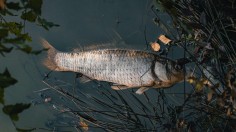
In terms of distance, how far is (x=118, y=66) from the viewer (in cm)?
196

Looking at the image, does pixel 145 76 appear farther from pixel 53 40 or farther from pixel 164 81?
pixel 53 40

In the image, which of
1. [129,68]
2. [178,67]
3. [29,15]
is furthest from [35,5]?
[129,68]

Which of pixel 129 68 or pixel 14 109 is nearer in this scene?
pixel 14 109

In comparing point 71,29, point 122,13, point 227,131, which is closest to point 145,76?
point 227,131

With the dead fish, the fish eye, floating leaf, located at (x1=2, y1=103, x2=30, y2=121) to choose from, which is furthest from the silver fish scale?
floating leaf, located at (x1=2, y1=103, x2=30, y2=121)

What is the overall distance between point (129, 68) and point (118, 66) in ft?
0.21

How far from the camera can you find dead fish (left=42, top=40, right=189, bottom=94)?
182 centimetres

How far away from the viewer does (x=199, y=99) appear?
1.49m

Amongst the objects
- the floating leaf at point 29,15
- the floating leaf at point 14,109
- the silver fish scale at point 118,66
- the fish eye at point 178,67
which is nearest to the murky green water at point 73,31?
the silver fish scale at point 118,66

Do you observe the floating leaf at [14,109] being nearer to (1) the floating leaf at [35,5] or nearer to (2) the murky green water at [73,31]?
(1) the floating leaf at [35,5]

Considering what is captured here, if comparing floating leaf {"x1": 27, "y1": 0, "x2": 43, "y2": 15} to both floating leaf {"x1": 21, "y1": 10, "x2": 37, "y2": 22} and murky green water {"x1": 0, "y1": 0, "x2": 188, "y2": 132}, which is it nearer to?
floating leaf {"x1": 21, "y1": 10, "x2": 37, "y2": 22}

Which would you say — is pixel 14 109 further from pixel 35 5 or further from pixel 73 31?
pixel 73 31

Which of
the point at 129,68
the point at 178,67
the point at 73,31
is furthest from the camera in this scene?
the point at 73,31

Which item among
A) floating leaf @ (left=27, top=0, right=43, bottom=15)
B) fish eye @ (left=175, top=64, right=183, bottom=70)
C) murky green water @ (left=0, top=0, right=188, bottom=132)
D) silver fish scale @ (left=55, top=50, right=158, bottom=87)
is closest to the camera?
floating leaf @ (left=27, top=0, right=43, bottom=15)
